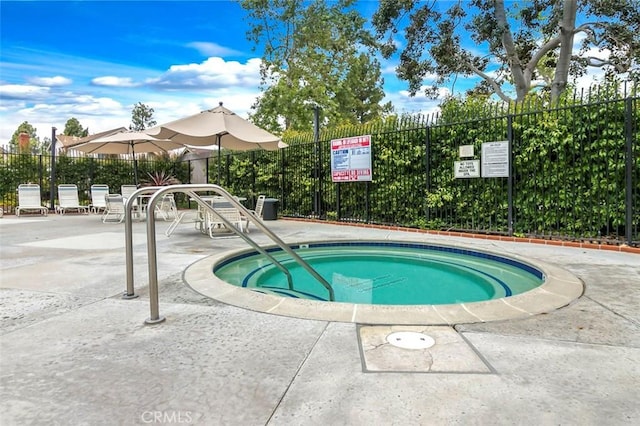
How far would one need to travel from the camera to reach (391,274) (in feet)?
16.7

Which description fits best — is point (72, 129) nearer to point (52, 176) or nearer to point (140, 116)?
point (140, 116)

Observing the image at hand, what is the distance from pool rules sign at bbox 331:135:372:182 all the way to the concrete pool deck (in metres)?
5.64

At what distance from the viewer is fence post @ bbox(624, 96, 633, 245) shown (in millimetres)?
5344

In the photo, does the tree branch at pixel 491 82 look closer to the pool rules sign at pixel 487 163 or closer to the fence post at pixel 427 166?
the fence post at pixel 427 166

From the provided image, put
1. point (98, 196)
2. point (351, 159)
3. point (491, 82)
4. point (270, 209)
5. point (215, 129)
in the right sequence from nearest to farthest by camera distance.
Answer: point (215, 129) → point (351, 159) → point (270, 209) → point (98, 196) → point (491, 82)

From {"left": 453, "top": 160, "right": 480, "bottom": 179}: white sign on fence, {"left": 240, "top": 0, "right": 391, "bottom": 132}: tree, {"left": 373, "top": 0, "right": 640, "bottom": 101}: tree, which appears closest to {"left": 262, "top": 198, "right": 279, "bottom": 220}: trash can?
{"left": 453, "top": 160, "right": 480, "bottom": 179}: white sign on fence

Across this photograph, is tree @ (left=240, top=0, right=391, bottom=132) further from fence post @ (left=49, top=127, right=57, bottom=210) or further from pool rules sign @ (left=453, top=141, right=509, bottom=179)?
pool rules sign @ (left=453, top=141, right=509, bottom=179)

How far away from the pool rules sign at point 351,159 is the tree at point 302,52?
13.0 meters

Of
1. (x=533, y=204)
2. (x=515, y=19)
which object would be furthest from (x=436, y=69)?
(x=533, y=204)

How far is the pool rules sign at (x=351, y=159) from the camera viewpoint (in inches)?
340

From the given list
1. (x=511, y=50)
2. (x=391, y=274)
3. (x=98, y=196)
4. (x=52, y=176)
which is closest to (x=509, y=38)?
(x=511, y=50)

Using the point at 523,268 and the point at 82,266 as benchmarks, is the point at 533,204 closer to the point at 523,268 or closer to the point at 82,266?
the point at 523,268

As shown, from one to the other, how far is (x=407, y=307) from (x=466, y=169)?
15.9 ft

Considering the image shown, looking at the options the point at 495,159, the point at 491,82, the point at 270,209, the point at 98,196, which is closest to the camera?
the point at 495,159
